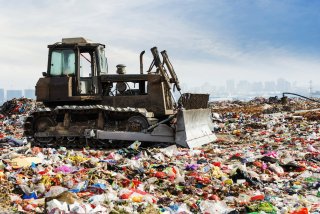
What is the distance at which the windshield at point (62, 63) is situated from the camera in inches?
417

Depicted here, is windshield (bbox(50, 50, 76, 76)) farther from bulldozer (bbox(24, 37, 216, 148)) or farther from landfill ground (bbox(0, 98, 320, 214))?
landfill ground (bbox(0, 98, 320, 214))

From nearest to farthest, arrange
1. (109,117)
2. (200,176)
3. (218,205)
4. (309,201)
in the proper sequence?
(218,205)
(309,201)
(200,176)
(109,117)

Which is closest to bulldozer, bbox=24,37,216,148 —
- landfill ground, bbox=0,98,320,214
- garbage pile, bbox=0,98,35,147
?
landfill ground, bbox=0,98,320,214

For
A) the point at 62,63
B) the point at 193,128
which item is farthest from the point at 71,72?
the point at 193,128

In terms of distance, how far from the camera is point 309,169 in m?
7.46

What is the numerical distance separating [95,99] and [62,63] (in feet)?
4.21

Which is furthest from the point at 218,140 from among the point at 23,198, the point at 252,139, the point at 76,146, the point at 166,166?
the point at 23,198

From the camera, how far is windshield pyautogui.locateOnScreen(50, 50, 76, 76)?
1059 centimetres

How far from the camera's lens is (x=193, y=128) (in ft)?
34.0

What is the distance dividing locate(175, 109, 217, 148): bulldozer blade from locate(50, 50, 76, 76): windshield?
3.15 meters

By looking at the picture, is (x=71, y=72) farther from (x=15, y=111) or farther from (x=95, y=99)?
(x=15, y=111)

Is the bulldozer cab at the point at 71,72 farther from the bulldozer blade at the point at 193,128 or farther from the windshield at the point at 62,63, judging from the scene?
the bulldozer blade at the point at 193,128

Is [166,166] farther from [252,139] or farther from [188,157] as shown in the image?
[252,139]

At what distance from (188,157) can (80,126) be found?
343 cm
